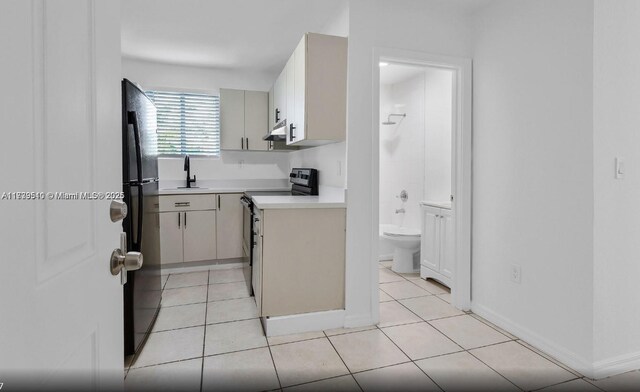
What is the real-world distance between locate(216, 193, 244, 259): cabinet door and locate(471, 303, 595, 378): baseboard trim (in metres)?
2.59

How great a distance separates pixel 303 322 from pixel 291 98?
5.89 ft

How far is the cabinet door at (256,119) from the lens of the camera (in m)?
4.20

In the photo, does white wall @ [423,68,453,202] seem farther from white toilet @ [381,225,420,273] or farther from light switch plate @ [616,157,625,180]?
light switch plate @ [616,157,625,180]

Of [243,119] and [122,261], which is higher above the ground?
[243,119]

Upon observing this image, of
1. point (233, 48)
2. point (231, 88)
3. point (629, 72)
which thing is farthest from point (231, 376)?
point (231, 88)

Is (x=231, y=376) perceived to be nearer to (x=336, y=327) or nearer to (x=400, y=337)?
(x=336, y=327)

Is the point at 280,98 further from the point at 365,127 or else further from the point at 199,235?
the point at 199,235

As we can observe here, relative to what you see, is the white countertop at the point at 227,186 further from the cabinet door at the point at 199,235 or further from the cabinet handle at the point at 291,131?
the cabinet handle at the point at 291,131

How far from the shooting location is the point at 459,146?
2742 millimetres

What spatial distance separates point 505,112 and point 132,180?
253 cm

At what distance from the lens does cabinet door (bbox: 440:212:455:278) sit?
3.17 metres

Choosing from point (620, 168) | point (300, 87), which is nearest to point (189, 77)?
point (300, 87)

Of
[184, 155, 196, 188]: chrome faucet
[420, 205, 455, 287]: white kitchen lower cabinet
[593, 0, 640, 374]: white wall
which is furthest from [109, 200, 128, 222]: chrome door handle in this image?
[184, 155, 196, 188]: chrome faucet

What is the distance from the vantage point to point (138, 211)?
213 centimetres
